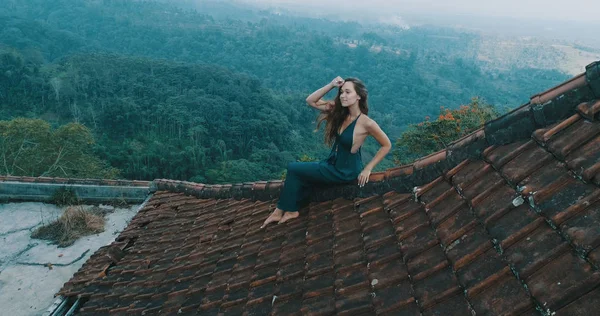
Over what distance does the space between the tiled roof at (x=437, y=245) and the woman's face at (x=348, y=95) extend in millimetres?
622

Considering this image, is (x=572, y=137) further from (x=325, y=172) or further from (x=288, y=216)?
(x=288, y=216)

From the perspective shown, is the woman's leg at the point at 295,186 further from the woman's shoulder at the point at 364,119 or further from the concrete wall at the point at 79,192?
the concrete wall at the point at 79,192

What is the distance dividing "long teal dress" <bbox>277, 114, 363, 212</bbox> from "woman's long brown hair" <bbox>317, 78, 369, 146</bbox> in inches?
3.9

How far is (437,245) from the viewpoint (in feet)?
6.60

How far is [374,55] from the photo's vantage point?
113938 mm

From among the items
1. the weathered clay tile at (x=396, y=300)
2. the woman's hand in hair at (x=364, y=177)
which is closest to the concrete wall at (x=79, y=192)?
the woman's hand in hair at (x=364, y=177)

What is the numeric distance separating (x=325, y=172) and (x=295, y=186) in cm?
28

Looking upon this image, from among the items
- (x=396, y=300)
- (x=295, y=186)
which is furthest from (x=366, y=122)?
(x=396, y=300)

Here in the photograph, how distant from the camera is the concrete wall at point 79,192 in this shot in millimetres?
6637

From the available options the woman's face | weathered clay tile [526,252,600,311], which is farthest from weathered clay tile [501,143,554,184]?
the woman's face

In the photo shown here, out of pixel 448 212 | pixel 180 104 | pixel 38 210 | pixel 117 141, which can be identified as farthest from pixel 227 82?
pixel 448 212

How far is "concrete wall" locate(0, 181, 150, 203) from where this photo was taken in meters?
6.64

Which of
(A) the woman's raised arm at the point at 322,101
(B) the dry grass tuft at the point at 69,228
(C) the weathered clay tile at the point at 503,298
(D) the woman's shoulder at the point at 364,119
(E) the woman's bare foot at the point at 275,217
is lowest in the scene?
(B) the dry grass tuft at the point at 69,228

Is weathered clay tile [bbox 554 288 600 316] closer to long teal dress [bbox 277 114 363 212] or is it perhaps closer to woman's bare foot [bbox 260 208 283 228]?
long teal dress [bbox 277 114 363 212]
